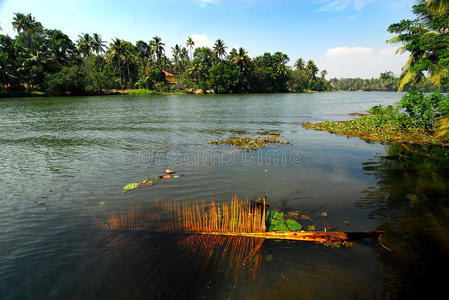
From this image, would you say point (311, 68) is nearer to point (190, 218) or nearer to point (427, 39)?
point (427, 39)

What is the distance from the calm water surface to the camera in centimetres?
474

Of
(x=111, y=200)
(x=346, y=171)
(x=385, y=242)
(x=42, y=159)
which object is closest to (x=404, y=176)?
(x=346, y=171)

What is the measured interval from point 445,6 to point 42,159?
24.5 metres

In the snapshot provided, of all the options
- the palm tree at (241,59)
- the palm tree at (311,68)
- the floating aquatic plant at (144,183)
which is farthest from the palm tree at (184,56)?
the floating aquatic plant at (144,183)

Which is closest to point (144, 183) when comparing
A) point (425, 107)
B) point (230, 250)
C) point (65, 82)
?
point (230, 250)

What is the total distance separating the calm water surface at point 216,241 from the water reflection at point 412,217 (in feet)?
0.12

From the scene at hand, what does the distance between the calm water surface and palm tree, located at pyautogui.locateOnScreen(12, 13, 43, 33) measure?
98.0 metres

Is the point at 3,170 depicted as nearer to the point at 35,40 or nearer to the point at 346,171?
the point at 346,171

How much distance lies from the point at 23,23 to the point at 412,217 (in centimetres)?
11771

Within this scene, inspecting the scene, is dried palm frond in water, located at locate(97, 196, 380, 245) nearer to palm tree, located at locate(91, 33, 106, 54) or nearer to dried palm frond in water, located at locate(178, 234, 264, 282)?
dried palm frond in water, located at locate(178, 234, 264, 282)

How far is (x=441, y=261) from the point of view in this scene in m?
5.15

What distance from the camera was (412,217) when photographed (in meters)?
6.86

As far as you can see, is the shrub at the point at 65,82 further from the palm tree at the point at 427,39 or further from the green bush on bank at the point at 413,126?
the palm tree at the point at 427,39

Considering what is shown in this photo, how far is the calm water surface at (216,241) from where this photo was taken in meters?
4.74
